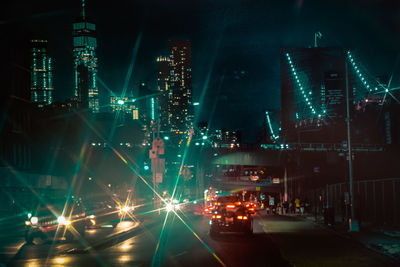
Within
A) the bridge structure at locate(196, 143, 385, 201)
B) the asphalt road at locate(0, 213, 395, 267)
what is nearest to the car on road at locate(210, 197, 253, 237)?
the asphalt road at locate(0, 213, 395, 267)

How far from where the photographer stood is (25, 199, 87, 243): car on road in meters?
20.2

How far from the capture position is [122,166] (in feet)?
302

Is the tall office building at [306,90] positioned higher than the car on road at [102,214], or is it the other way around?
the tall office building at [306,90]

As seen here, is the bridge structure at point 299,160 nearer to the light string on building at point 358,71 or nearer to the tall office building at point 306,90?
the light string on building at point 358,71

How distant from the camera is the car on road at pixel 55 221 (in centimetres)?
2025

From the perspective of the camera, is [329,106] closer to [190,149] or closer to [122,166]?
[190,149]

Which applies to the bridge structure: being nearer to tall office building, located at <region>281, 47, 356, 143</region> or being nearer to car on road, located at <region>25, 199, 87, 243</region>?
tall office building, located at <region>281, 47, 356, 143</region>

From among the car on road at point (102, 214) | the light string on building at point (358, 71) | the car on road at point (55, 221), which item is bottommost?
the car on road at point (102, 214)

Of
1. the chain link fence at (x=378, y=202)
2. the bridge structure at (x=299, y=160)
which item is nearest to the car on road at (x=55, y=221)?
the chain link fence at (x=378, y=202)

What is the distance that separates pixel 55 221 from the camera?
21234 mm

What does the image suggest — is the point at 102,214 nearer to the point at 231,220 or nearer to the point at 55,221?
the point at 231,220

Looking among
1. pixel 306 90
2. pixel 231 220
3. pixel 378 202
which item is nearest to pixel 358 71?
pixel 306 90

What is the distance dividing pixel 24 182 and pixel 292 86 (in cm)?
11063

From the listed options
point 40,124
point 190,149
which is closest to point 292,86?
point 190,149
